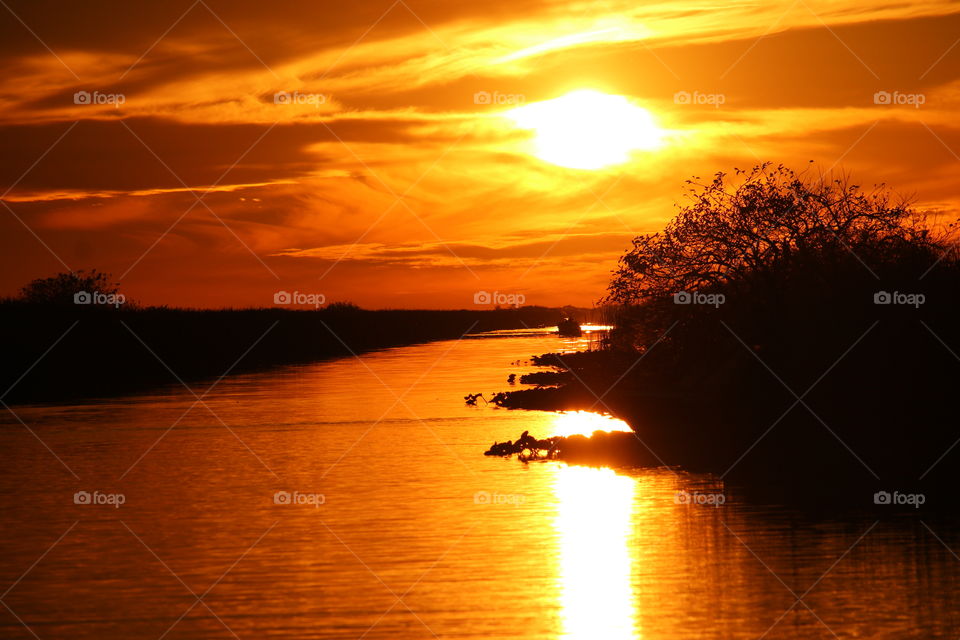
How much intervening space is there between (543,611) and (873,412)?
21894 millimetres

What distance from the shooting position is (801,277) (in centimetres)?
4472

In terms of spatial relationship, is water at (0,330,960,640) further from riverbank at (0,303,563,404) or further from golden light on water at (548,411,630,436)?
riverbank at (0,303,563,404)

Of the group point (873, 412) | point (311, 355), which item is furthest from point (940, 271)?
point (311, 355)

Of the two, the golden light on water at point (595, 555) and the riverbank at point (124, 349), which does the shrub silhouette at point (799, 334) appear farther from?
the riverbank at point (124, 349)

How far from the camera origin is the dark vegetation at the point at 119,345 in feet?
275

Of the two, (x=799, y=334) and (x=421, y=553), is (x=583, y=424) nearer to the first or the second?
(x=799, y=334)

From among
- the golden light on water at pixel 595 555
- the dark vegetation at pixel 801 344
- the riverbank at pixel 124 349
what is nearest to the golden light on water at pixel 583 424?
the dark vegetation at pixel 801 344

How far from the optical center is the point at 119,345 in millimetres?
105688

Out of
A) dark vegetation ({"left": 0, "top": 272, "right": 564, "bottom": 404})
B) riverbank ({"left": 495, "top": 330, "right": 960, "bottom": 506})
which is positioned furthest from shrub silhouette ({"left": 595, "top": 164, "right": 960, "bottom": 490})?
dark vegetation ({"left": 0, "top": 272, "right": 564, "bottom": 404})

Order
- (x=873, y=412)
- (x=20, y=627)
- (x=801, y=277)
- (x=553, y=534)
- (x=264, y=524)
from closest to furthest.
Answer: (x=20, y=627) < (x=553, y=534) < (x=264, y=524) < (x=873, y=412) < (x=801, y=277)

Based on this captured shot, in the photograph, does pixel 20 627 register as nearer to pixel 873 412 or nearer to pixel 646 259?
pixel 873 412

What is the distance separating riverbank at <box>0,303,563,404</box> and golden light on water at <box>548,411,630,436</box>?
32.6m

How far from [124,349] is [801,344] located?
80355 mm

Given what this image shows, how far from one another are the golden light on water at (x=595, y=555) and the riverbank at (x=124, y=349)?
45.9 m
